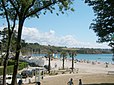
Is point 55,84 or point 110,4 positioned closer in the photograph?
point 110,4

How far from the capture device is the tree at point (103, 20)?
34.5m

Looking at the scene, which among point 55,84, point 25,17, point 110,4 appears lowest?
point 55,84

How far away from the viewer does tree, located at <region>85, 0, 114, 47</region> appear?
1357 inches

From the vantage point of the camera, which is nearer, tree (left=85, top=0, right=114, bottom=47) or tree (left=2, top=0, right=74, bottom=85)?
tree (left=2, top=0, right=74, bottom=85)

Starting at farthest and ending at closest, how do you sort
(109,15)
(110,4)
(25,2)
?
(109,15)
(110,4)
(25,2)

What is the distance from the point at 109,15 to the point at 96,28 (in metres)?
2.99

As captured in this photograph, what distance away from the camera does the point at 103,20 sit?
36.5 meters

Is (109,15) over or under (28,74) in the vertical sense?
over

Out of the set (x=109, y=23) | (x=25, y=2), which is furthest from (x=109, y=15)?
(x=25, y=2)

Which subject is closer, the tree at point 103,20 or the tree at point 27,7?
the tree at point 27,7

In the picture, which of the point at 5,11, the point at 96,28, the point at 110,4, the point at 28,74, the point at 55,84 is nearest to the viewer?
the point at 5,11

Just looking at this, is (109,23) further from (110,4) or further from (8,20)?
(8,20)

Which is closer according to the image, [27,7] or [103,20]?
[27,7]

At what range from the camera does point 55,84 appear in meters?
46.2
